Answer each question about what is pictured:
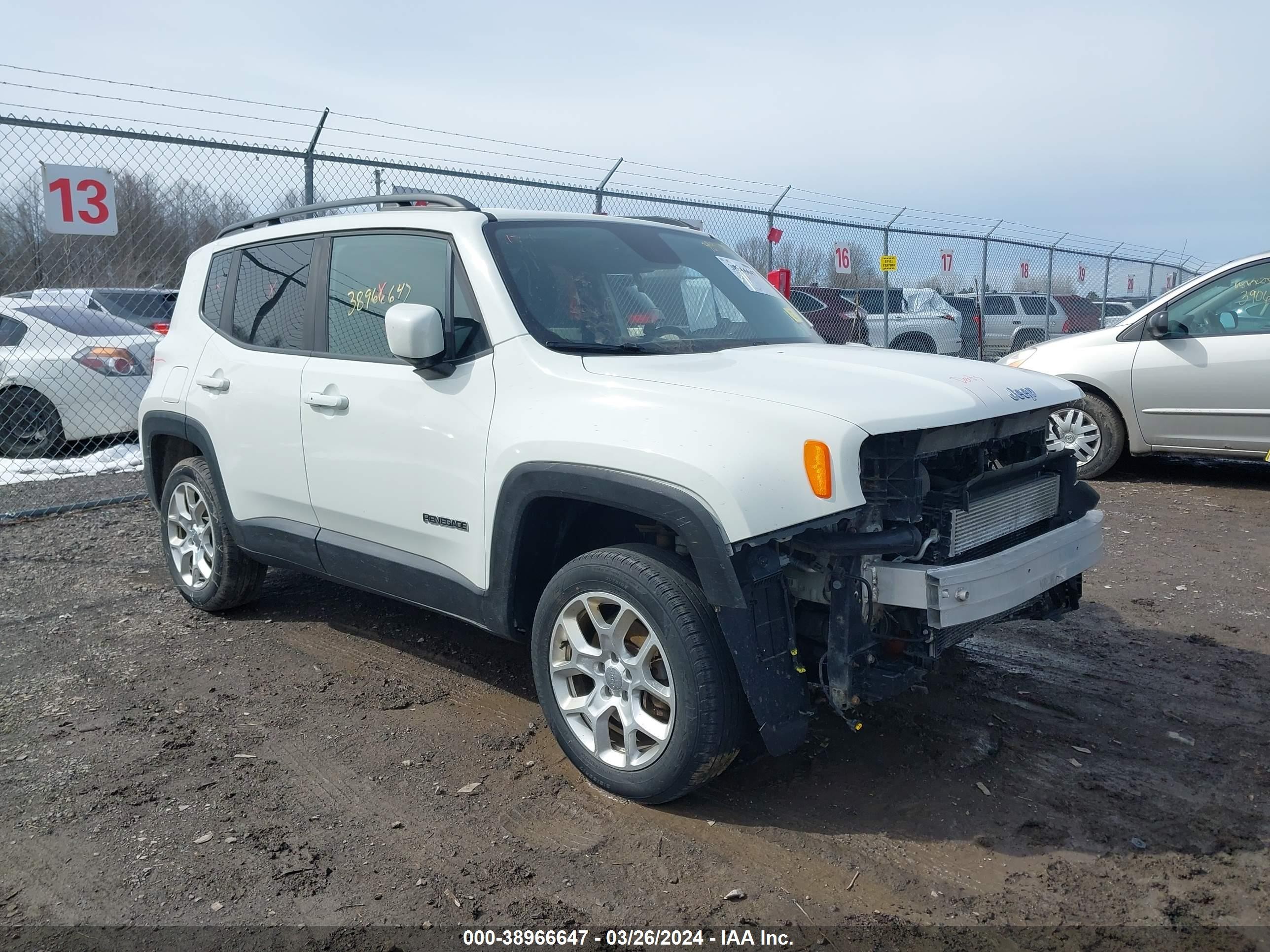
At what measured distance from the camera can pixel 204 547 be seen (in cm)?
529

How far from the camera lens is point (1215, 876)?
9.50 ft

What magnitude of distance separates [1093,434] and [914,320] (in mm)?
7178

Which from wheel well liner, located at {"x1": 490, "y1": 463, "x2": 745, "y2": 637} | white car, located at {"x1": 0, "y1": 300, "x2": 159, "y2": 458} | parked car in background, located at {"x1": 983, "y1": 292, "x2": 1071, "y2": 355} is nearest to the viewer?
wheel well liner, located at {"x1": 490, "y1": 463, "x2": 745, "y2": 637}

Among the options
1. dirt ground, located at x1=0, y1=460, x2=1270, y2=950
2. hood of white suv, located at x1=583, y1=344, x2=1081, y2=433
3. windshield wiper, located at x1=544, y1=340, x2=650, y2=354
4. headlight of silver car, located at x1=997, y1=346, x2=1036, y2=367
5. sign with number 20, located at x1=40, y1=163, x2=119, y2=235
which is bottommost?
dirt ground, located at x1=0, y1=460, x2=1270, y2=950

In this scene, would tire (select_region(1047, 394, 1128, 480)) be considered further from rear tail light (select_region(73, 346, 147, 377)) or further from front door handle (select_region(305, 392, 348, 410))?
rear tail light (select_region(73, 346, 147, 377))

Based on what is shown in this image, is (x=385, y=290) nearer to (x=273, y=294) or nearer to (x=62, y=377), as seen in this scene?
(x=273, y=294)

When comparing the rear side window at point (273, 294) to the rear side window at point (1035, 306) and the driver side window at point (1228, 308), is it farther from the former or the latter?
the rear side window at point (1035, 306)

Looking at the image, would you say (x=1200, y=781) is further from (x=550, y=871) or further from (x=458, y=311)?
(x=458, y=311)

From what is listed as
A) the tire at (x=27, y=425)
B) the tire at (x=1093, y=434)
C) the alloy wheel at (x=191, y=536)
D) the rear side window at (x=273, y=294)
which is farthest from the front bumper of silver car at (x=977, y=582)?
the tire at (x=27, y=425)

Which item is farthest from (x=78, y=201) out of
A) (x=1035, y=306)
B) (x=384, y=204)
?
(x=1035, y=306)

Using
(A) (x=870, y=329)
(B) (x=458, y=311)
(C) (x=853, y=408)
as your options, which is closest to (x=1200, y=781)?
(C) (x=853, y=408)

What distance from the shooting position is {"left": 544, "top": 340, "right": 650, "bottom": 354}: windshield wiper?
11.7 feet

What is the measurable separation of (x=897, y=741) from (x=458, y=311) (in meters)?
2.31

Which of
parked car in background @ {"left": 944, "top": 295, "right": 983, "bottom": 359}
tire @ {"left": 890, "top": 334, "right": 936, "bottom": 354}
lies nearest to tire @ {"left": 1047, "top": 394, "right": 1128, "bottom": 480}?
tire @ {"left": 890, "top": 334, "right": 936, "bottom": 354}
